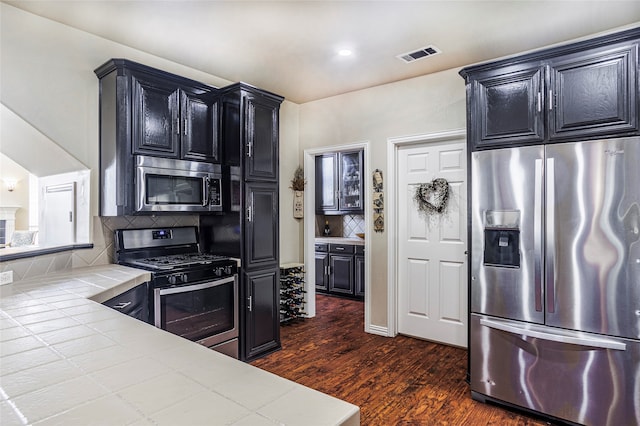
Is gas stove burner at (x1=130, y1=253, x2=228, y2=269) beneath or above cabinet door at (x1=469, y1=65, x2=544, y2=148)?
beneath

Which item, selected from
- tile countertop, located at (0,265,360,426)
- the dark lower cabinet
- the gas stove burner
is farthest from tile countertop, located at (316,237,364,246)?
tile countertop, located at (0,265,360,426)

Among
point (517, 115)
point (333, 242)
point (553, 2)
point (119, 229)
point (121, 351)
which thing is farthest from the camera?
point (333, 242)

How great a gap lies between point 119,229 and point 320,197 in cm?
352

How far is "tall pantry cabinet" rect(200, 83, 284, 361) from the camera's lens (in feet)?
10.6

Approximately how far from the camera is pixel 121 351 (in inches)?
42.7

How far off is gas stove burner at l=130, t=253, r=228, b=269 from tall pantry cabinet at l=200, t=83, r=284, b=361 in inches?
6.1

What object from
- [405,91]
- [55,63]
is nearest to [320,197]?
[405,91]

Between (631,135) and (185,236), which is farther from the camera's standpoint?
(185,236)

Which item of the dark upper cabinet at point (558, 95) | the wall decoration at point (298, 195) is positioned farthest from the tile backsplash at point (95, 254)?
the dark upper cabinet at point (558, 95)

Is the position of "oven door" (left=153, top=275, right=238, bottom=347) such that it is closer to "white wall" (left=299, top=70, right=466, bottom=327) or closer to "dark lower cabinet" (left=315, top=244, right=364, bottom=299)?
"white wall" (left=299, top=70, right=466, bottom=327)

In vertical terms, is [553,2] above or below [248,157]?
above

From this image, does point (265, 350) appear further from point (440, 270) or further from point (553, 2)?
point (553, 2)

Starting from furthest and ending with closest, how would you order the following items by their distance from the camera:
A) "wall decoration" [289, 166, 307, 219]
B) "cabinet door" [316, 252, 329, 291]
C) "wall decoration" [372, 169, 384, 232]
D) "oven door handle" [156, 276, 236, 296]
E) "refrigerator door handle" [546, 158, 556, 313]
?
"cabinet door" [316, 252, 329, 291] < "wall decoration" [289, 166, 307, 219] < "wall decoration" [372, 169, 384, 232] < "oven door handle" [156, 276, 236, 296] < "refrigerator door handle" [546, 158, 556, 313]

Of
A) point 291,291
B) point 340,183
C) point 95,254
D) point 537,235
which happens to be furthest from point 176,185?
point 340,183
